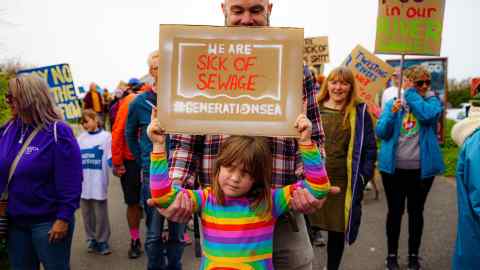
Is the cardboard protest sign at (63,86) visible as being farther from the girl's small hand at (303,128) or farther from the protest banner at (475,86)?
the protest banner at (475,86)

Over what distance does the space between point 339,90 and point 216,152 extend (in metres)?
1.86

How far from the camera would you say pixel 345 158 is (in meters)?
3.56

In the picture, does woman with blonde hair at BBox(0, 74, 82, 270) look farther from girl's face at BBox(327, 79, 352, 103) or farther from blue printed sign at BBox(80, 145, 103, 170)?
girl's face at BBox(327, 79, 352, 103)

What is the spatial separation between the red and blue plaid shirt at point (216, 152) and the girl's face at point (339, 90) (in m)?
1.55

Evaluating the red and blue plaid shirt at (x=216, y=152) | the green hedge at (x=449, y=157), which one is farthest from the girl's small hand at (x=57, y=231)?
the green hedge at (x=449, y=157)

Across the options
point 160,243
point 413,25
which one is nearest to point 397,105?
point 413,25

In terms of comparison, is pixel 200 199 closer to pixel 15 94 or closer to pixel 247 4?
pixel 247 4

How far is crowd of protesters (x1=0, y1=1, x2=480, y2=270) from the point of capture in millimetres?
1963

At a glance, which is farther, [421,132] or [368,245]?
[368,245]

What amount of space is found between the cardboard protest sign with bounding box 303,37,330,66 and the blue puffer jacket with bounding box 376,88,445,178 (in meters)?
3.97

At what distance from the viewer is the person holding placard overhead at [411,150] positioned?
4020 mm

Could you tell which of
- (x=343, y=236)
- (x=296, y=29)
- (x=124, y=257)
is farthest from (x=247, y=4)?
(x=124, y=257)

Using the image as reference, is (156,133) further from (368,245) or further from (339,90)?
(368,245)

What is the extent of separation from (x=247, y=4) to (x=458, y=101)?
27.7 meters
